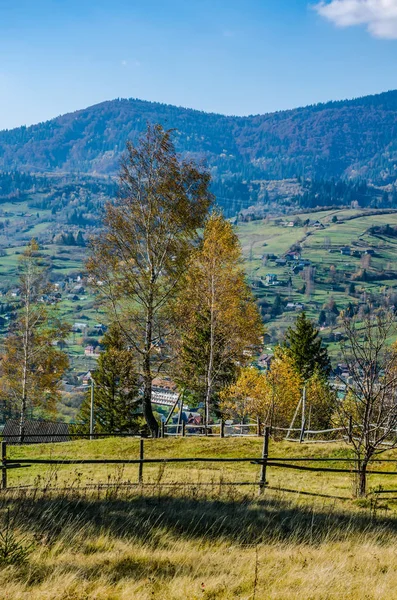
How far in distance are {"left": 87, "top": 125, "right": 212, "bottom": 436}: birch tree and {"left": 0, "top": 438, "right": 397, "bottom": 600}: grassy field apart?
1262 cm

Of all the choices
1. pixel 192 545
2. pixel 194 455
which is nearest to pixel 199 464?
pixel 194 455

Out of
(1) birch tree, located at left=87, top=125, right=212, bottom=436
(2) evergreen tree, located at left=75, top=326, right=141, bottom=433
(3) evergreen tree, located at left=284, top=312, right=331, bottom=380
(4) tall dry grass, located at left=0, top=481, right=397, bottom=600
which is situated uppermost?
(1) birch tree, located at left=87, top=125, right=212, bottom=436

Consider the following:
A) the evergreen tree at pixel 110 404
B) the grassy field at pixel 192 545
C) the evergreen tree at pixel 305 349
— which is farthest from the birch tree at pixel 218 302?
the evergreen tree at pixel 305 349

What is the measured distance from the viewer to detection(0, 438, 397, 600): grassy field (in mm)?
7332

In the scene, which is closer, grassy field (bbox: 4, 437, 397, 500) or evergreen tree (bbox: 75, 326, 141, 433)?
grassy field (bbox: 4, 437, 397, 500)

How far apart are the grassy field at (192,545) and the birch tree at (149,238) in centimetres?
1262

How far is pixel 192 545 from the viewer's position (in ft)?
30.9

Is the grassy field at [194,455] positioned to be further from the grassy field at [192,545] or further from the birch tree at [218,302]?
the birch tree at [218,302]

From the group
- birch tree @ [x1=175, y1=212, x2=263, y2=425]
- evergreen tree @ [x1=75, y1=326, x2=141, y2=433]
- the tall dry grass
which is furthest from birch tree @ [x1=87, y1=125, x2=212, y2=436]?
evergreen tree @ [x1=75, y1=326, x2=141, y2=433]

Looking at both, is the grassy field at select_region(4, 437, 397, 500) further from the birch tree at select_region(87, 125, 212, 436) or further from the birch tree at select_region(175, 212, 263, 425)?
the birch tree at select_region(175, 212, 263, 425)

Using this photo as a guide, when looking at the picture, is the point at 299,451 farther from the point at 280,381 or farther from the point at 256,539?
the point at 280,381

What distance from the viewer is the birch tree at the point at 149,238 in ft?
86.4

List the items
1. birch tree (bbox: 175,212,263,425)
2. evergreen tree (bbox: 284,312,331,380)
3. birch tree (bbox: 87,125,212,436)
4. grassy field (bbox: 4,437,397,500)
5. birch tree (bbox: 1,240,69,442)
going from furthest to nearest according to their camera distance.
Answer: evergreen tree (bbox: 284,312,331,380)
birch tree (bbox: 1,240,69,442)
birch tree (bbox: 175,212,263,425)
birch tree (bbox: 87,125,212,436)
grassy field (bbox: 4,437,397,500)

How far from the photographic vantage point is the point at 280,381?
41.2m
